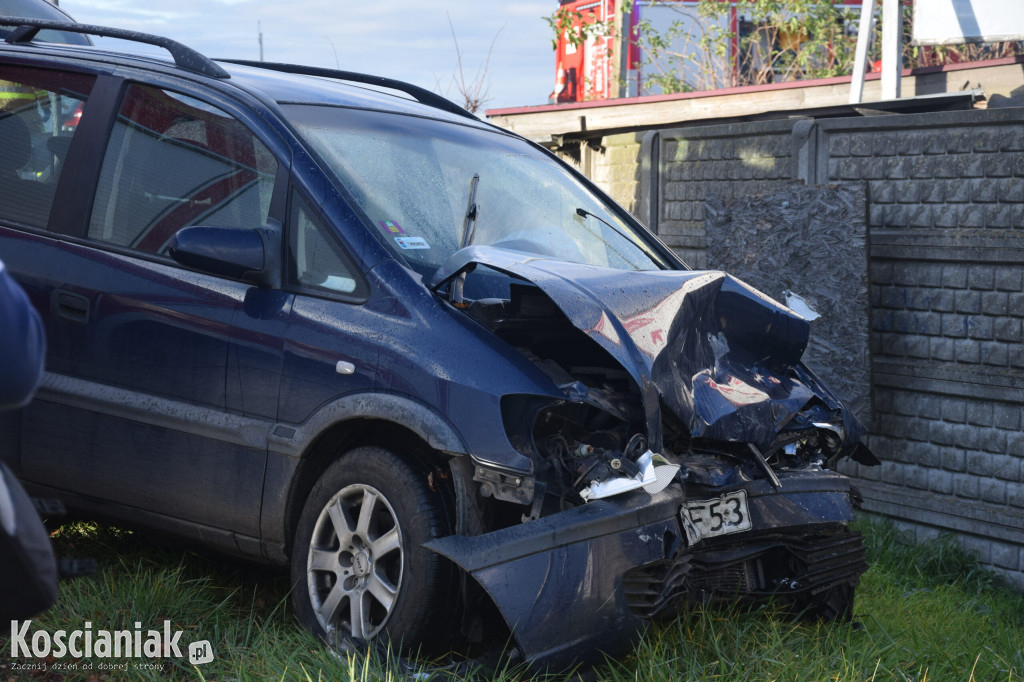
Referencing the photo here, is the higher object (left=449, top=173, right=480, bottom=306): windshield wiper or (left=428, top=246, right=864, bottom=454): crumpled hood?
(left=449, top=173, right=480, bottom=306): windshield wiper

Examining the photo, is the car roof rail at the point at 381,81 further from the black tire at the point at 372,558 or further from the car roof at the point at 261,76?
the black tire at the point at 372,558

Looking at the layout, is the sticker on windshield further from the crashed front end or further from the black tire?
the black tire

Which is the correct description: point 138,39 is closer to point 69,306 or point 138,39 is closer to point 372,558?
point 69,306

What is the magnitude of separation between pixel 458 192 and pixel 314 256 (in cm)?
72

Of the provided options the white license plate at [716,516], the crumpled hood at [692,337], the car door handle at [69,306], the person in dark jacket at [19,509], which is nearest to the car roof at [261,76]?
the car door handle at [69,306]

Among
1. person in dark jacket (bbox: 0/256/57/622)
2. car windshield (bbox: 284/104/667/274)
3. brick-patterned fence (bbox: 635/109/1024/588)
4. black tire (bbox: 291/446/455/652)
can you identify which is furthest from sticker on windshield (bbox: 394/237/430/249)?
brick-patterned fence (bbox: 635/109/1024/588)

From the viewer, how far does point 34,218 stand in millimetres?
4074

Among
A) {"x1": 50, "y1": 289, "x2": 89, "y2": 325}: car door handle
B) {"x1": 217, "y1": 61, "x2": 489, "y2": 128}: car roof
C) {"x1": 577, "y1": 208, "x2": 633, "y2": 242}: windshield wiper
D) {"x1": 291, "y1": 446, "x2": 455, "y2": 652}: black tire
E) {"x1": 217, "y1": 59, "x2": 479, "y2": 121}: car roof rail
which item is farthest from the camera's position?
{"x1": 217, "y1": 59, "x2": 479, "y2": 121}: car roof rail

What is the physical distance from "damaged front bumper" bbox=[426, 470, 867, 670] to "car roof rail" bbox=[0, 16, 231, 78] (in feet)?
6.85

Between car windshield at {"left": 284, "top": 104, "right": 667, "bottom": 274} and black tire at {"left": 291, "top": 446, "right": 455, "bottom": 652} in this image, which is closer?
black tire at {"left": 291, "top": 446, "right": 455, "bottom": 652}

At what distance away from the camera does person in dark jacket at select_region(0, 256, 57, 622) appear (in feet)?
5.66

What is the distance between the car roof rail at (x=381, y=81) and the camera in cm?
489

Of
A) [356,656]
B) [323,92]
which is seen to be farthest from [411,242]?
[356,656]

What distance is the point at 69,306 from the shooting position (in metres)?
3.87
